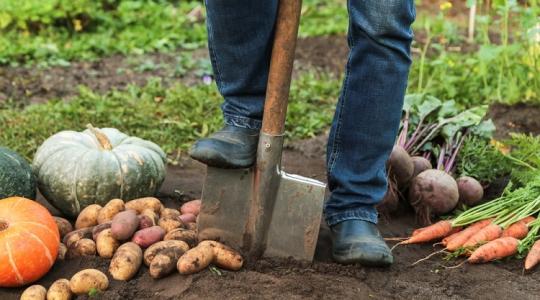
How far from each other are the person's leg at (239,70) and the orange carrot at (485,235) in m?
1.00

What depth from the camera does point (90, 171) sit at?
3445 millimetres

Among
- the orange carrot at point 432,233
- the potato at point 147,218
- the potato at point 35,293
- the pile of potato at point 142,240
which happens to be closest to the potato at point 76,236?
the pile of potato at point 142,240

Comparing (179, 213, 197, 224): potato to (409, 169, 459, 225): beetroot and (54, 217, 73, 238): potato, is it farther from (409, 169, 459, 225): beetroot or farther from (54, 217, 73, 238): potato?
(409, 169, 459, 225): beetroot

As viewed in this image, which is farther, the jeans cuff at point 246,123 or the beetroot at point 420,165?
the beetroot at point 420,165

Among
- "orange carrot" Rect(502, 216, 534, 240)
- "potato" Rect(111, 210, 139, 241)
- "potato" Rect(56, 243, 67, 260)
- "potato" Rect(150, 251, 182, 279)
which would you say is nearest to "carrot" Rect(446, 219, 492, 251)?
"orange carrot" Rect(502, 216, 534, 240)

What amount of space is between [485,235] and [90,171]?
1.65 metres

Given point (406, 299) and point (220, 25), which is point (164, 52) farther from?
point (406, 299)

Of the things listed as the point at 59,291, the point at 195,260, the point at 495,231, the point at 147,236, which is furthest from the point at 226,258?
the point at 495,231

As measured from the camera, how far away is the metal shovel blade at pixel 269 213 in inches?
115

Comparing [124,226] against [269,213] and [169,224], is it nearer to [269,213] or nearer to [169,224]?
[169,224]

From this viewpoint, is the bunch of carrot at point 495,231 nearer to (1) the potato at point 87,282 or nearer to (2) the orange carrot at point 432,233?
(2) the orange carrot at point 432,233

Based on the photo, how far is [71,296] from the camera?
272 centimetres

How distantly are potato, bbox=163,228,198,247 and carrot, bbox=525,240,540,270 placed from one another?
1263mm

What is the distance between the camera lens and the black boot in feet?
9.31
